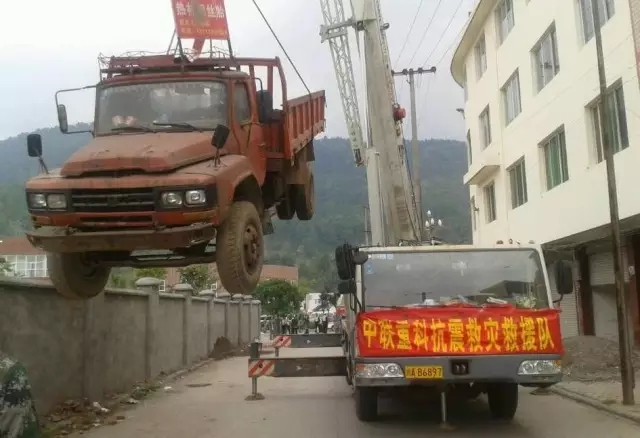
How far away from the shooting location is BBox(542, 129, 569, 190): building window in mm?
18953

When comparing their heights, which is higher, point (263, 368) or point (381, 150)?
point (381, 150)

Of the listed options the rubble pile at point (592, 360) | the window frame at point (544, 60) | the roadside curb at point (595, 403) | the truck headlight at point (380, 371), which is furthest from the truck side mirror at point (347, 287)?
the window frame at point (544, 60)

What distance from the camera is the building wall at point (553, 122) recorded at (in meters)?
14.8

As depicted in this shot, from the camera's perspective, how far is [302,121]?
9.38m

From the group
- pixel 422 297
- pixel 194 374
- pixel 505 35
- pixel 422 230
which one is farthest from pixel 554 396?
pixel 505 35

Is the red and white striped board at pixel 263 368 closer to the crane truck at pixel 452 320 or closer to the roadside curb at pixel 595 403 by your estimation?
the crane truck at pixel 452 320

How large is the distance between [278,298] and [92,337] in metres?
33.1

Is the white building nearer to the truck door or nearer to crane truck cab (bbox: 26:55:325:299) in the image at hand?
crane truck cab (bbox: 26:55:325:299)

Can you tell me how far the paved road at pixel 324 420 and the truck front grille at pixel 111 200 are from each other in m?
4.00

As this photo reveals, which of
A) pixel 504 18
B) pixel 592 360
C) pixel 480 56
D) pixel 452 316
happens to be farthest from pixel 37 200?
pixel 480 56

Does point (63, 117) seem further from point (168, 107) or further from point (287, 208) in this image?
point (287, 208)

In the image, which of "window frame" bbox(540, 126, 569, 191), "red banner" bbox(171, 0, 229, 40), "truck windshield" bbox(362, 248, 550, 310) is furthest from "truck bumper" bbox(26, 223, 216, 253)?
"window frame" bbox(540, 126, 569, 191)

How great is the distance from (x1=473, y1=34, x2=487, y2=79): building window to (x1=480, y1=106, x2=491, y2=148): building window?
5.37ft

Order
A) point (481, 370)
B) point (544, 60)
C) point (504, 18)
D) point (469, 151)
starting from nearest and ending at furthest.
→ point (481, 370)
point (544, 60)
point (504, 18)
point (469, 151)
